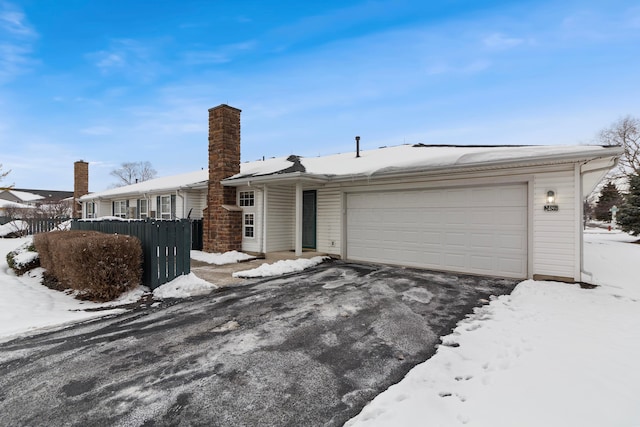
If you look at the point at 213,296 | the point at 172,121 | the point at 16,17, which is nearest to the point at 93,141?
the point at 172,121

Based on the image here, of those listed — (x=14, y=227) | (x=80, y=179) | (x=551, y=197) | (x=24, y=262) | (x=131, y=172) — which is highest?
(x=131, y=172)

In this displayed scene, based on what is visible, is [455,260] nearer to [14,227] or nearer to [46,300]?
[46,300]

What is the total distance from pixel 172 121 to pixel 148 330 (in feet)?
60.7

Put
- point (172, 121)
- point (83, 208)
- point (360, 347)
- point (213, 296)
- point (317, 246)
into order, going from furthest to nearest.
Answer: point (83, 208) < point (172, 121) < point (317, 246) < point (213, 296) < point (360, 347)

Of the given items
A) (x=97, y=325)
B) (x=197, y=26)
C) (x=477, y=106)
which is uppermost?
(x=197, y=26)

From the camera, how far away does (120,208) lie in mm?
17578

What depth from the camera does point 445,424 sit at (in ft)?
7.38

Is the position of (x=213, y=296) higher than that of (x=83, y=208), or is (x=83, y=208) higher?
(x=83, y=208)

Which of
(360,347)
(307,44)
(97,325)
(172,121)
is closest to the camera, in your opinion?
(360,347)

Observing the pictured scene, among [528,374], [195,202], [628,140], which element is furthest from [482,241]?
[628,140]

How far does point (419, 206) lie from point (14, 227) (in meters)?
21.3

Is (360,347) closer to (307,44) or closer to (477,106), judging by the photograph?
(307,44)

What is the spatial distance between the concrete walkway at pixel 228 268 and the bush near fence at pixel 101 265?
1621 millimetres

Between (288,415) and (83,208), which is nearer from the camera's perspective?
(288,415)
